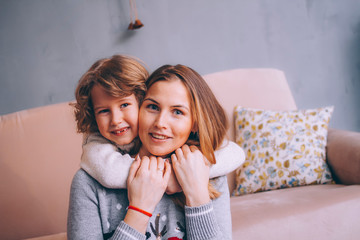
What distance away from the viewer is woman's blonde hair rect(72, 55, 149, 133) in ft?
2.41

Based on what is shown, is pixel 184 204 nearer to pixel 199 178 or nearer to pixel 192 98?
pixel 199 178

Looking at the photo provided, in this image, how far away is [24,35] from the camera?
176 centimetres

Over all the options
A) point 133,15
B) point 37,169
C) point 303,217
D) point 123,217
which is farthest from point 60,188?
point 133,15

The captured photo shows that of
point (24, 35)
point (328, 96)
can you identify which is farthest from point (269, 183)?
point (24, 35)

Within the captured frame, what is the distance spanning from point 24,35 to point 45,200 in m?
1.11

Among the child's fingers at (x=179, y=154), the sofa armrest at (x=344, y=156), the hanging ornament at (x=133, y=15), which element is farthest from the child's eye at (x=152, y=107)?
the hanging ornament at (x=133, y=15)

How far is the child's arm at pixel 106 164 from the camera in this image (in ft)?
2.27

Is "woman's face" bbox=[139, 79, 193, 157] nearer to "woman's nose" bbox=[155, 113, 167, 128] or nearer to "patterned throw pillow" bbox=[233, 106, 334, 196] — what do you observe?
"woman's nose" bbox=[155, 113, 167, 128]

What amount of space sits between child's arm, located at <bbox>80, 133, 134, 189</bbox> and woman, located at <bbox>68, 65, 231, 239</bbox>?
26mm

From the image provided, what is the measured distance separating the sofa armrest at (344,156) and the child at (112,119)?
28.6 inches

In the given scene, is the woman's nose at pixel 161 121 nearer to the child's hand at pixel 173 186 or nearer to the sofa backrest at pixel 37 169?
the child's hand at pixel 173 186

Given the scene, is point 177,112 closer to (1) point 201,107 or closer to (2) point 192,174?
(1) point 201,107

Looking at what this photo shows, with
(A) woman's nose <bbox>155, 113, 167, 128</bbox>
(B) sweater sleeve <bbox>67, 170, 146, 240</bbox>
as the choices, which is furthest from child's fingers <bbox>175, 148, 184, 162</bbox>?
(B) sweater sleeve <bbox>67, 170, 146, 240</bbox>

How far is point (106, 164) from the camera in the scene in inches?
27.6
